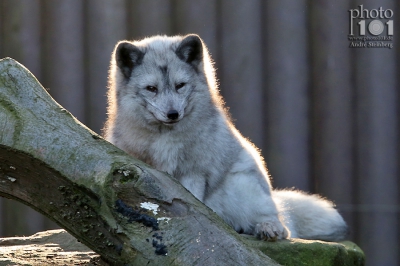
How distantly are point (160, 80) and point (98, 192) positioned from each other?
1.37 meters

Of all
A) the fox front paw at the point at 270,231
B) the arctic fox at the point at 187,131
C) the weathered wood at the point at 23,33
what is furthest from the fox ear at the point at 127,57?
the weathered wood at the point at 23,33

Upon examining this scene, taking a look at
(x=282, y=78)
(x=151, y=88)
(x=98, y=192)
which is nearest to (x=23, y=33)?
(x=151, y=88)

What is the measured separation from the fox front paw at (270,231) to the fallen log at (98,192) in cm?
→ 106

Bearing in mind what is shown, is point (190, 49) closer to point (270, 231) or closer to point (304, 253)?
point (270, 231)

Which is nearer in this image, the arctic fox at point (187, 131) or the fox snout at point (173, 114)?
the fox snout at point (173, 114)

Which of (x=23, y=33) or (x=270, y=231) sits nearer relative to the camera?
(x=270, y=231)

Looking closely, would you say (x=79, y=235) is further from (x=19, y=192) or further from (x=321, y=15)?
(x=321, y=15)

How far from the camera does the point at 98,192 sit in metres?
2.69

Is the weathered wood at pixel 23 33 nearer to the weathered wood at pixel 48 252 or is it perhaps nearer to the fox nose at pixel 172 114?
the weathered wood at pixel 48 252

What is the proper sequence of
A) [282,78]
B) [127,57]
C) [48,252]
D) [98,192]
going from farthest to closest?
1. [282,78]
2. [127,57]
3. [48,252]
4. [98,192]

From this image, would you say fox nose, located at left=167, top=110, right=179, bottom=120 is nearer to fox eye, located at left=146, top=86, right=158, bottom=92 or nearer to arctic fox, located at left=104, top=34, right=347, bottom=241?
arctic fox, located at left=104, top=34, right=347, bottom=241

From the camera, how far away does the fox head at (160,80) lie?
3873 mm

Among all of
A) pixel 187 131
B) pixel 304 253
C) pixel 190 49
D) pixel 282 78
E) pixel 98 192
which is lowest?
pixel 304 253

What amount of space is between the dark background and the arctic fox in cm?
113
